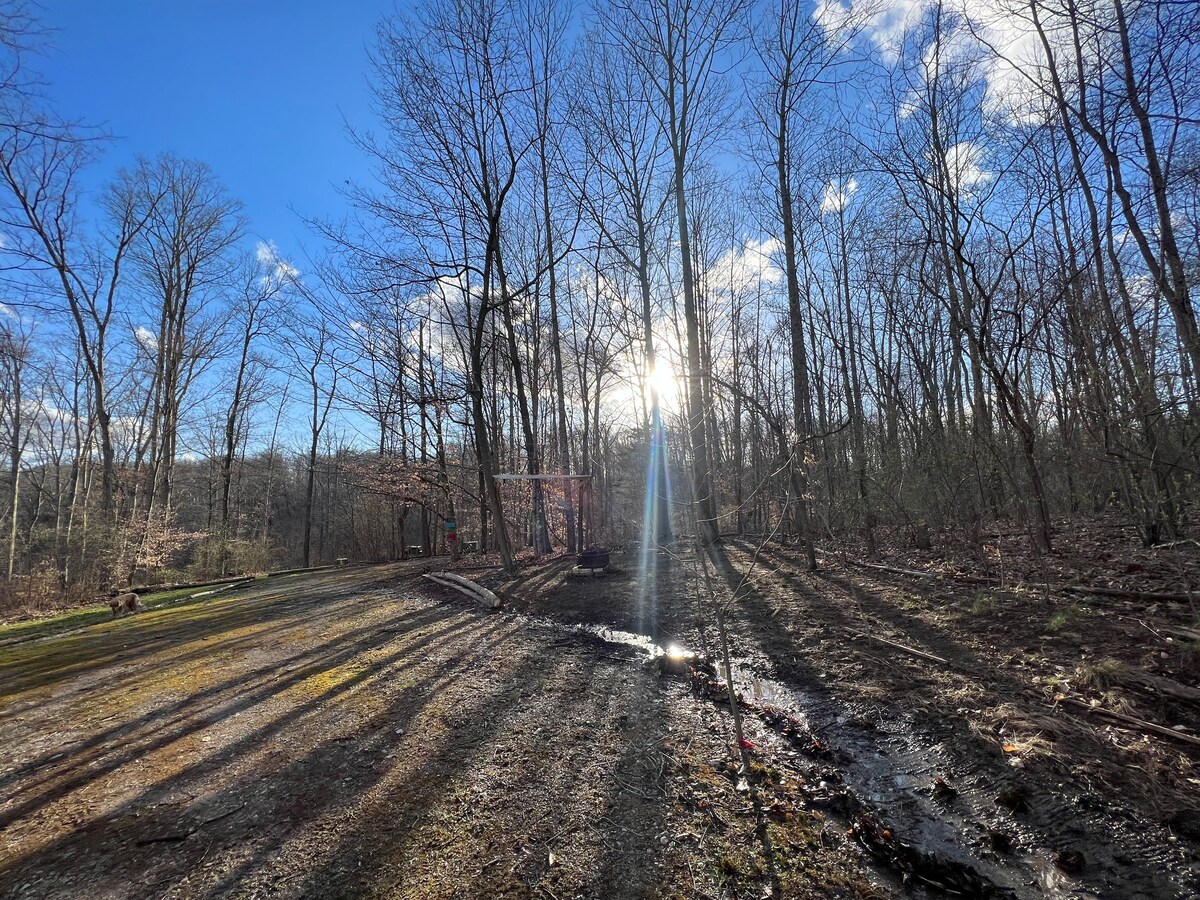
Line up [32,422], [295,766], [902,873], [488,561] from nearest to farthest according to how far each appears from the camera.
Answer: [902,873], [295,766], [488,561], [32,422]

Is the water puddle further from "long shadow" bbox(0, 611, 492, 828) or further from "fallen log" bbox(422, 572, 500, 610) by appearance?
"fallen log" bbox(422, 572, 500, 610)

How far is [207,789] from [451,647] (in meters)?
3.04

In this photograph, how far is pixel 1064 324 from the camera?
590 cm

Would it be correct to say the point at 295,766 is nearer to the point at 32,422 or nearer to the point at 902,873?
the point at 902,873

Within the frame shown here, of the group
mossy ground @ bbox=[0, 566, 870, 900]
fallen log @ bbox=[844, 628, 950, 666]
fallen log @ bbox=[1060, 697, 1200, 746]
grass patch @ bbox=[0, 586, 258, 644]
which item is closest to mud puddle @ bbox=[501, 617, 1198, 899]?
mossy ground @ bbox=[0, 566, 870, 900]

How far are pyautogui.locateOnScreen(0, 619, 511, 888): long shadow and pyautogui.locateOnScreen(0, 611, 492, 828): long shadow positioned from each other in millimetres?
44

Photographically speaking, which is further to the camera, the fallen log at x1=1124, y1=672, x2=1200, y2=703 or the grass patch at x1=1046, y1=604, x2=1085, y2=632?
the grass patch at x1=1046, y1=604, x2=1085, y2=632

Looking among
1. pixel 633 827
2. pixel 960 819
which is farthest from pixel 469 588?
pixel 960 819

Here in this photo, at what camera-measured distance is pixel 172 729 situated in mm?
3578

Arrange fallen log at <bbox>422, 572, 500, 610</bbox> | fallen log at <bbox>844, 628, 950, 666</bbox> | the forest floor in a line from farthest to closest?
1. fallen log at <bbox>422, 572, 500, 610</bbox>
2. fallen log at <bbox>844, 628, 950, 666</bbox>
3. the forest floor

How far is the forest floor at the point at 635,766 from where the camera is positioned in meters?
2.05

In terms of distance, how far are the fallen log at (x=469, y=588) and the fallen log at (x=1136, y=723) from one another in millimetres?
6979

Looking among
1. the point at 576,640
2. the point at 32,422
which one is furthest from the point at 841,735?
the point at 32,422

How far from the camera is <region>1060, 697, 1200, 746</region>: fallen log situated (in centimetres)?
251
